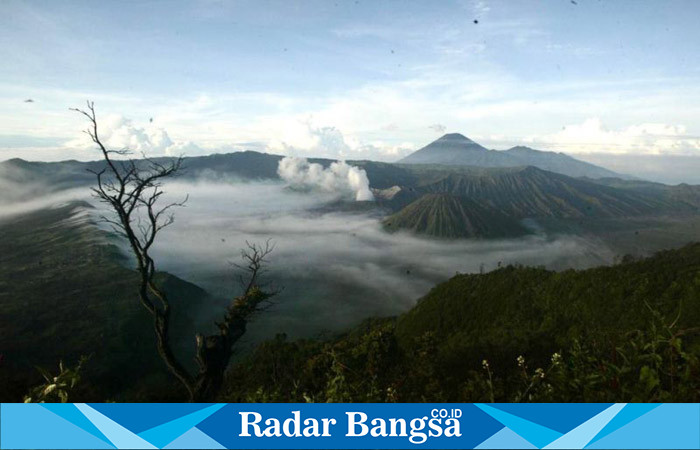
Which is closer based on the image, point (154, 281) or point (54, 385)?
point (54, 385)

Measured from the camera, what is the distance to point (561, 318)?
91000 mm

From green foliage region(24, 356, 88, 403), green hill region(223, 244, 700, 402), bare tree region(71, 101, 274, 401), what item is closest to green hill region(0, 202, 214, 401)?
green hill region(223, 244, 700, 402)

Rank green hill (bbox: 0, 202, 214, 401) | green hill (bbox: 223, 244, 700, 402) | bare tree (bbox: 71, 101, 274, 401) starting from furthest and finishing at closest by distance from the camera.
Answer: green hill (bbox: 0, 202, 214, 401) < bare tree (bbox: 71, 101, 274, 401) < green hill (bbox: 223, 244, 700, 402)

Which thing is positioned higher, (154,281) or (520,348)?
(154,281)

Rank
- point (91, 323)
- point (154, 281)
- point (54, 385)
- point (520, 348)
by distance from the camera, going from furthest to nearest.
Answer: point (91, 323), point (520, 348), point (154, 281), point (54, 385)

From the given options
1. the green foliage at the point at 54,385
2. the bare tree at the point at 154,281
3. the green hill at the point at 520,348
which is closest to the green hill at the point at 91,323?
the green hill at the point at 520,348

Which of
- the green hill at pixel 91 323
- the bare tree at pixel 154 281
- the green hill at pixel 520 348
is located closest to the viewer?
the green hill at pixel 520 348

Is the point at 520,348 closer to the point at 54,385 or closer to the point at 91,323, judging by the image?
the point at 54,385

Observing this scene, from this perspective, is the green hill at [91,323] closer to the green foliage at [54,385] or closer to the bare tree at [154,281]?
the bare tree at [154,281]

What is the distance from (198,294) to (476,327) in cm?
14383

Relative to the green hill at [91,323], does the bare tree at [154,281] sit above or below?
above

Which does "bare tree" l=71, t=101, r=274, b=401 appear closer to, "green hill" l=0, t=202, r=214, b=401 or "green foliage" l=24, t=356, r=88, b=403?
"green foliage" l=24, t=356, r=88, b=403

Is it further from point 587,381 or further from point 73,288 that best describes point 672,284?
point 73,288

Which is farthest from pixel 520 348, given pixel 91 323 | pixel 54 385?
pixel 91 323
